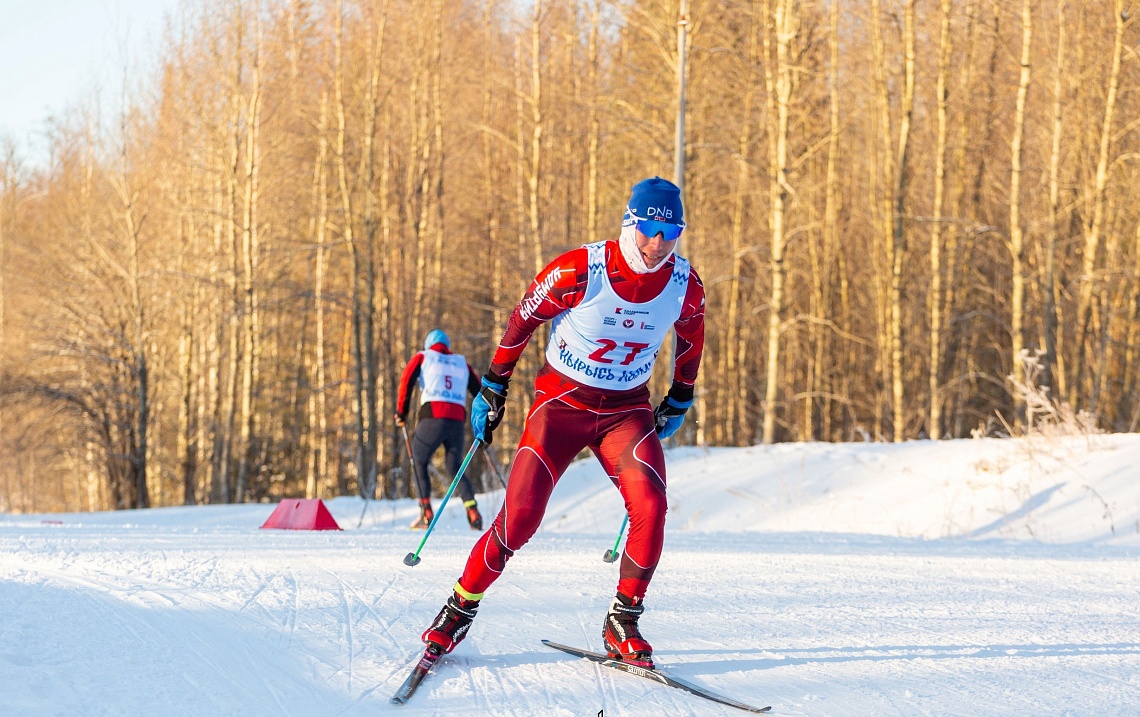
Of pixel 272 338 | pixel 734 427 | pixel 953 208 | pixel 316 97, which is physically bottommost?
pixel 734 427

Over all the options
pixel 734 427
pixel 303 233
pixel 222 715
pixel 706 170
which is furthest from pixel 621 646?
pixel 303 233

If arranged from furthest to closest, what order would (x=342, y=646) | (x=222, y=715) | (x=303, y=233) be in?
(x=303, y=233), (x=342, y=646), (x=222, y=715)

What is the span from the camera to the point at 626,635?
4.20 meters

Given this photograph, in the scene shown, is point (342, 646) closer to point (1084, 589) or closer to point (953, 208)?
point (1084, 589)

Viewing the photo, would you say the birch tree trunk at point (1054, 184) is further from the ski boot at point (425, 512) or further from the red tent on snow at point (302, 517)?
the red tent on snow at point (302, 517)

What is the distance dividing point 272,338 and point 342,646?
28907 mm

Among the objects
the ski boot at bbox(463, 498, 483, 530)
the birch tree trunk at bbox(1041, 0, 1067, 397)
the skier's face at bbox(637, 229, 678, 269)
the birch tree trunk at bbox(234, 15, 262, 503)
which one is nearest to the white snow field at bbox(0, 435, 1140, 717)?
the ski boot at bbox(463, 498, 483, 530)

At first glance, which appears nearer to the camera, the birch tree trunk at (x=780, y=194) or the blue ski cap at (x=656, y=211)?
the blue ski cap at (x=656, y=211)

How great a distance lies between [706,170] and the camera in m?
24.0

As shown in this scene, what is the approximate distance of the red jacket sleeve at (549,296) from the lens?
13.7ft

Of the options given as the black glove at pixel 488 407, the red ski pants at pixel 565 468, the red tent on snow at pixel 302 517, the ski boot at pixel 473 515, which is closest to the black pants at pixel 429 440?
the ski boot at pixel 473 515

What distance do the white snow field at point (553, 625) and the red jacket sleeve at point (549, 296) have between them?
134 cm

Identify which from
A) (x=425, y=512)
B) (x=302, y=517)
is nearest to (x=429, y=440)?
(x=425, y=512)

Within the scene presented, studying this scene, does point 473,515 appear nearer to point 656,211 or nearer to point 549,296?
point 549,296
